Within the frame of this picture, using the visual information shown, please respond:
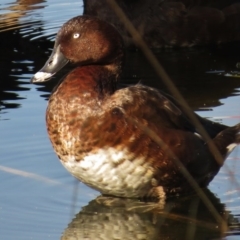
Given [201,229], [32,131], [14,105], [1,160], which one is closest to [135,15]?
[14,105]

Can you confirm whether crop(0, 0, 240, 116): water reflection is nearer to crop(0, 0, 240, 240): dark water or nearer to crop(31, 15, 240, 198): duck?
crop(0, 0, 240, 240): dark water

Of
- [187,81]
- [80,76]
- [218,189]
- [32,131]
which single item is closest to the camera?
[80,76]

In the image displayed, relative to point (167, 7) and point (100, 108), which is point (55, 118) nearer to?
point (100, 108)

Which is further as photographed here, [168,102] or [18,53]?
[18,53]

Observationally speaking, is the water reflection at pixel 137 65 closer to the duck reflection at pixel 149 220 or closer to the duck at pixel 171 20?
the duck at pixel 171 20

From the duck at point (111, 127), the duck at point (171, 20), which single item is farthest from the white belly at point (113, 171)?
the duck at point (171, 20)

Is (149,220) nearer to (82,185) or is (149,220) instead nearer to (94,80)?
(82,185)
